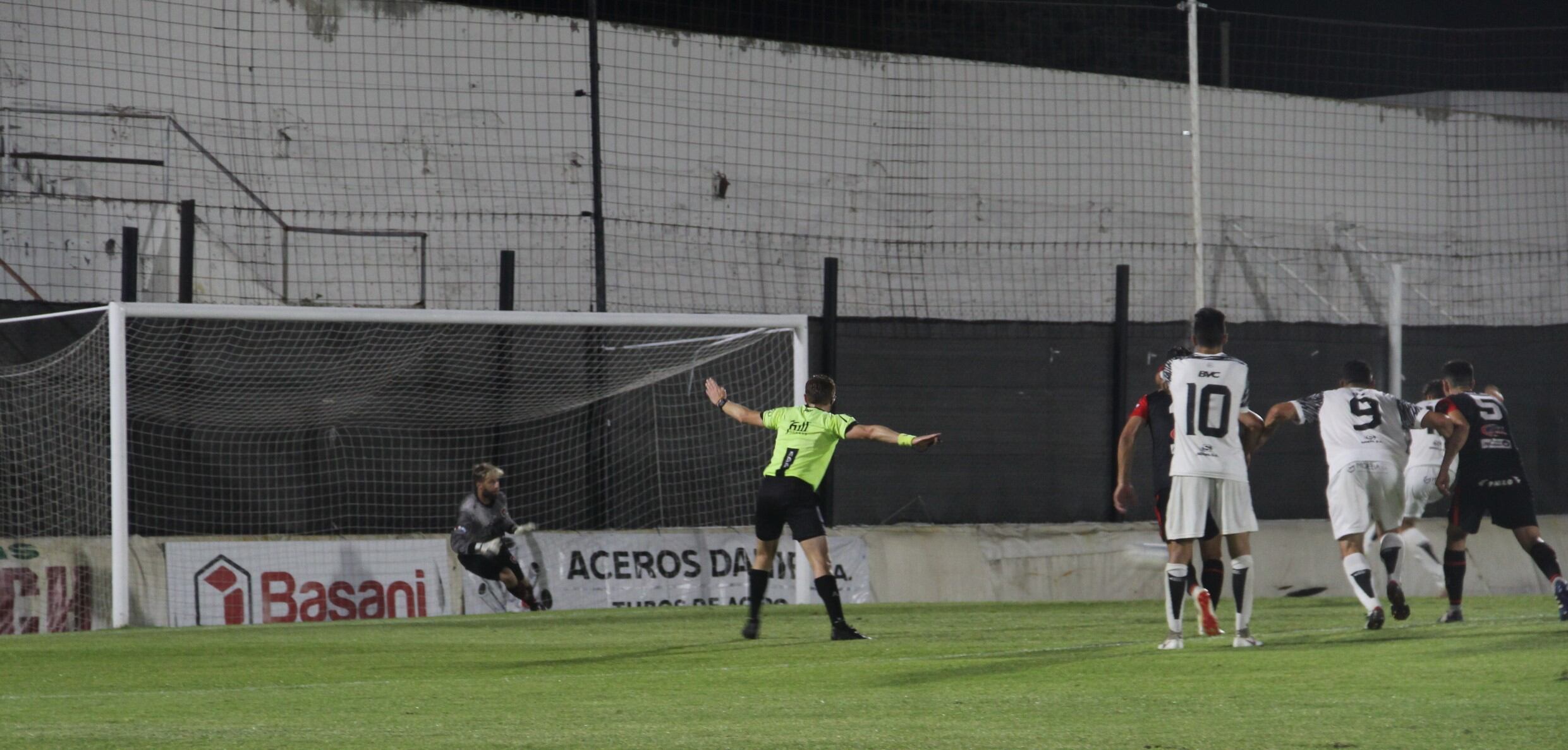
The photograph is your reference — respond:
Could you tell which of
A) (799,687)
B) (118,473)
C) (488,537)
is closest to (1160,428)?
(799,687)

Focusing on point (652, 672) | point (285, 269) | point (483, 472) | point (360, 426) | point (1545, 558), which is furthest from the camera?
point (285, 269)

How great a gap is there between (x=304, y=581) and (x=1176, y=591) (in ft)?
25.4

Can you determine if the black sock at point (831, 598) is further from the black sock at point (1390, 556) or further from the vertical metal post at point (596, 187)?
the vertical metal post at point (596, 187)

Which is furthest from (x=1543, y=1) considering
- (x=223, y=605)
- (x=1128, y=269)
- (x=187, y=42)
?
(x=223, y=605)

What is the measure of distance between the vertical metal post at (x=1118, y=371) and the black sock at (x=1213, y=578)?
688cm

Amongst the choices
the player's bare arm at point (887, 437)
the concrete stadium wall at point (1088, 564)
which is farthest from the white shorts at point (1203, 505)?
the concrete stadium wall at point (1088, 564)

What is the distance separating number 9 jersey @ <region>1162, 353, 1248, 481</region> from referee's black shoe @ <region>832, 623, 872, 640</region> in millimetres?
2438

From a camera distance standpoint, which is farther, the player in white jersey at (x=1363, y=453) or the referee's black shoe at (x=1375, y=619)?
the player in white jersey at (x=1363, y=453)

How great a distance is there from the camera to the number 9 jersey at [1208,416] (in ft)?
29.8

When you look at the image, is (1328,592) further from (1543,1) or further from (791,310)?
(1543,1)

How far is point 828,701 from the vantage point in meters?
7.07

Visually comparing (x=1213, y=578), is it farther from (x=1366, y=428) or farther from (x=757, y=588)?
(x=757, y=588)

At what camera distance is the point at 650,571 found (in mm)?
14953

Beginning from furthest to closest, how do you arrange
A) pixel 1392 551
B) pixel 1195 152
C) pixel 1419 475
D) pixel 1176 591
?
pixel 1195 152
pixel 1419 475
pixel 1392 551
pixel 1176 591
